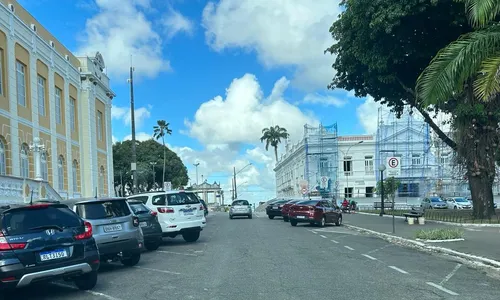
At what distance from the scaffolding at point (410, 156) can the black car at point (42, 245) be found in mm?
57034

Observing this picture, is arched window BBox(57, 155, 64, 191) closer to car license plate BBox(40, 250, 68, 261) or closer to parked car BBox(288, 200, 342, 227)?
parked car BBox(288, 200, 342, 227)

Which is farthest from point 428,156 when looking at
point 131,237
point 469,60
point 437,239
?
point 131,237

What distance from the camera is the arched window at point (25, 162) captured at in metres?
26.4

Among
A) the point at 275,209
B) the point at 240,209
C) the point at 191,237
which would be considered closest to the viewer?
the point at 191,237

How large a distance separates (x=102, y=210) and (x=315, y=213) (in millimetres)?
16810

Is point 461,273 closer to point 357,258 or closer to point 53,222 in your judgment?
point 357,258

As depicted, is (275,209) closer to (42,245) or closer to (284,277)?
(284,277)

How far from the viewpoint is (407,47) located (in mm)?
25969

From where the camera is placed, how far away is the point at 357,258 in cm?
1359

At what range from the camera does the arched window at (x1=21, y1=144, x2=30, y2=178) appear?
1039 inches

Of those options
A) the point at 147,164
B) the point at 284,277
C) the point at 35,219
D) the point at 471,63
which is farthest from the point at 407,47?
the point at 147,164

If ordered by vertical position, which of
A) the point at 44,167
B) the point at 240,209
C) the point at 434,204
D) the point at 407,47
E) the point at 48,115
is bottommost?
the point at 434,204

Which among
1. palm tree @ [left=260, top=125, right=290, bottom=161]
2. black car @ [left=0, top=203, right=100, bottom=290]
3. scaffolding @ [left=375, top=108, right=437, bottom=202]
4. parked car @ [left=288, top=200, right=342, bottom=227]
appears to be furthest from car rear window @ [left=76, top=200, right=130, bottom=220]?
palm tree @ [left=260, top=125, right=290, bottom=161]

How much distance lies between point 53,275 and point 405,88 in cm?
2293
